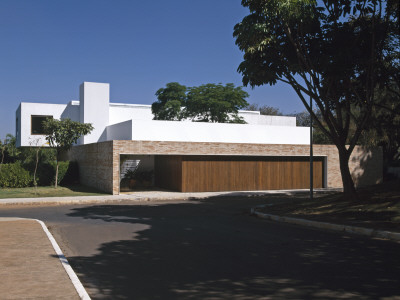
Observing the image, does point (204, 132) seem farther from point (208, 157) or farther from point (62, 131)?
point (62, 131)

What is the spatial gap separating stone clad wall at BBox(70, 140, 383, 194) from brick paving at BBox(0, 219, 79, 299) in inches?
520

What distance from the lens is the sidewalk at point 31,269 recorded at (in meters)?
5.49

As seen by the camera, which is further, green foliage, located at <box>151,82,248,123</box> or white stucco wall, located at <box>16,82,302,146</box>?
green foliage, located at <box>151,82,248,123</box>

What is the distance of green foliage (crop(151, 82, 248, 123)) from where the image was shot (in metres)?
40.2

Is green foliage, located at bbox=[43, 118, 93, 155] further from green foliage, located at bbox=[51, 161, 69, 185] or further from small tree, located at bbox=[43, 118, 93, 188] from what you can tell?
green foliage, located at bbox=[51, 161, 69, 185]

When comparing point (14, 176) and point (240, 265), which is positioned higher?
point (14, 176)

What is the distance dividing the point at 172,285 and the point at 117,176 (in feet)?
57.6

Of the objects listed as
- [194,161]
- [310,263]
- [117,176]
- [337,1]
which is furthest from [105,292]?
[194,161]

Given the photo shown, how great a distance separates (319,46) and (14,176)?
20.2 m

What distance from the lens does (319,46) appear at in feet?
51.1

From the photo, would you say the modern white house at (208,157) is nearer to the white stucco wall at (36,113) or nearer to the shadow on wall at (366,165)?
the shadow on wall at (366,165)

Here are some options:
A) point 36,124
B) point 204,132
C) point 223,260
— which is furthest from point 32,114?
point 223,260

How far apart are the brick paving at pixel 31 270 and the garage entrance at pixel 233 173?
15622 millimetres

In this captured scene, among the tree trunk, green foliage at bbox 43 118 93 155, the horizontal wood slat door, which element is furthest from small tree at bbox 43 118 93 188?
the tree trunk
